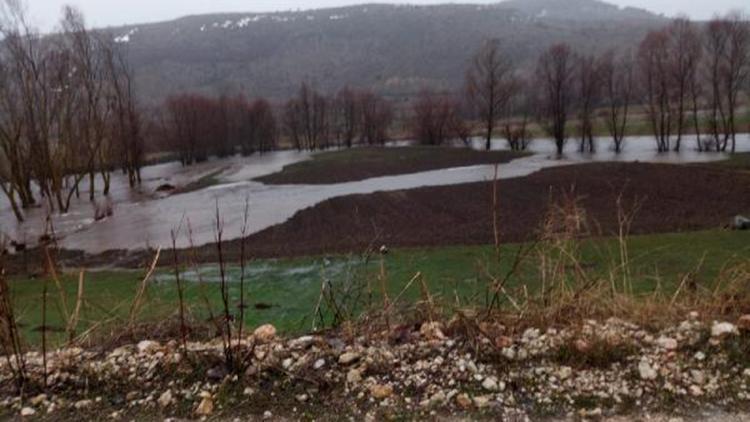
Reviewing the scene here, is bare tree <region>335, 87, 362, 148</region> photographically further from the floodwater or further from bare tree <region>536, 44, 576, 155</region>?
the floodwater

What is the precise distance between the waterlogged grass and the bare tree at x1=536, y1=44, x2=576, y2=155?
39.9 metres

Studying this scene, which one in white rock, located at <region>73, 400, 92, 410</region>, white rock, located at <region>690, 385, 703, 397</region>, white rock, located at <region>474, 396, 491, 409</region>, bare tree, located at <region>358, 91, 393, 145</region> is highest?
bare tree, located at <region>358, 91, 393, 145</region>

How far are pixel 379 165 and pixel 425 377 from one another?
39.4 metres

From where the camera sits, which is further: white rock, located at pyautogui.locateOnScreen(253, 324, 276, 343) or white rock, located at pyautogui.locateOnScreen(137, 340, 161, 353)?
white rock, located at pyautogui.locateOnScreen(253, 324, 276, 343)

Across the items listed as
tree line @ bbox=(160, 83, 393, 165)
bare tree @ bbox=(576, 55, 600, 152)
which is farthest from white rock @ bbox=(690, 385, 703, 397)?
tree line @ bbox=(160, 83, 393, 165)

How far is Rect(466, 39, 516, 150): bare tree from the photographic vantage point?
5522 cm

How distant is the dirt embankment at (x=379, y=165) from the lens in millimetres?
38200

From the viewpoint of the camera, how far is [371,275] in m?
10.3

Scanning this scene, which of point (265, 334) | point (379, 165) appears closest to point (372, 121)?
point (379, 165)

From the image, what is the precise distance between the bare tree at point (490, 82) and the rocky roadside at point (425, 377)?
5220cm

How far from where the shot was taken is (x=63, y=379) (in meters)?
3.82

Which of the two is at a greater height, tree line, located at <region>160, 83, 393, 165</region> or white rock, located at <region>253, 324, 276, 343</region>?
tree line, located at <region>160, 83, 393, 165</region>

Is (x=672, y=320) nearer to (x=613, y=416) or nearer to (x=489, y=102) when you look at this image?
(x=613, y=416)

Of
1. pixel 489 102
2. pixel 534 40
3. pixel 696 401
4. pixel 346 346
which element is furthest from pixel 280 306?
pixel 534 40
